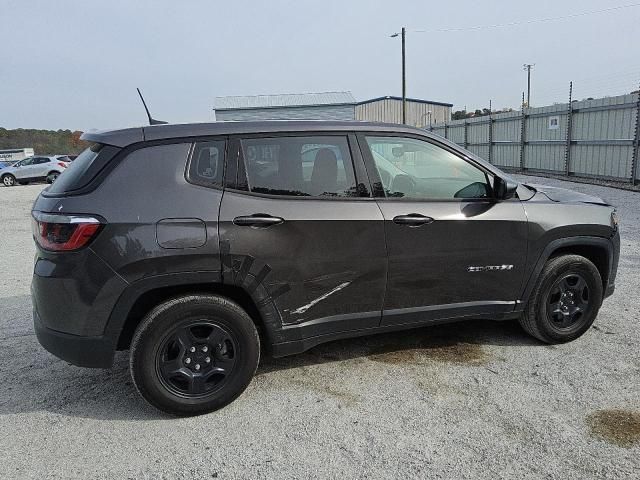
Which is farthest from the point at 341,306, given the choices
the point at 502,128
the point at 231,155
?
the point at 502,128

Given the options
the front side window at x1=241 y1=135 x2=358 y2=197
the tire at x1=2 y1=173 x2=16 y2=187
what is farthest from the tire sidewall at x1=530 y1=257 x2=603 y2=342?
the tire at x1=2 y1=173 x2=16 y2=187

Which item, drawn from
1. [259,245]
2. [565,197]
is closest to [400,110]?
[565,197]

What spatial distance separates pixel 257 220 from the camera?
3.04 metres

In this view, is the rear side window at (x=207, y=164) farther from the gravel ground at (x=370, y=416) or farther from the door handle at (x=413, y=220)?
the gravel ground at (x=370, y=416)

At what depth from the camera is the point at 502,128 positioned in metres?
21.7

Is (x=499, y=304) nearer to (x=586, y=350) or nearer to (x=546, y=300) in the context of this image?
(x=546, y=300)

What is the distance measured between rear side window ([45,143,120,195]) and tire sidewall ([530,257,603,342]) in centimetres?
318

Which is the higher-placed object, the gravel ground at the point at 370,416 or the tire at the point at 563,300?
the tire at the point at 563,300

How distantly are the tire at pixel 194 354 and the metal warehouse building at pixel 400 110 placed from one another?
139 ft

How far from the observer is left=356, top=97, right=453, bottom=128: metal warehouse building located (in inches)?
1816

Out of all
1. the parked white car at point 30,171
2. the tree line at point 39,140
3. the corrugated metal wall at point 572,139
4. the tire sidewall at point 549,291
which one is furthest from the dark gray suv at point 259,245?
the tree line at point 39,140

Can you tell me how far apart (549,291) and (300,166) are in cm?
218

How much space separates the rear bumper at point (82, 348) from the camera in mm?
2943

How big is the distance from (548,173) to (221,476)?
18.2 meters
